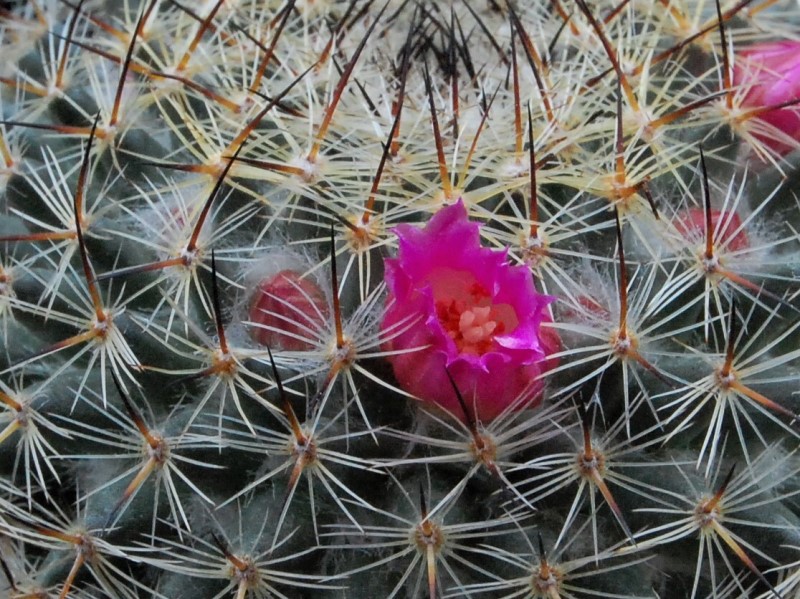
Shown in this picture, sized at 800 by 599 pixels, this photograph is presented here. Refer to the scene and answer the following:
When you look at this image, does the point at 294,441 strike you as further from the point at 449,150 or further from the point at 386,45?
the point at 386,45

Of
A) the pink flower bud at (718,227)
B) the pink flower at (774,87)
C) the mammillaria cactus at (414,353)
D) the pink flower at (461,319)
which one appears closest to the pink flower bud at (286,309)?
the mammillaria cactus at (414,353)

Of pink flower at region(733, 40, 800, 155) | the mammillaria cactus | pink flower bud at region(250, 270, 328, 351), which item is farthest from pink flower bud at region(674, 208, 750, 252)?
pink flower bud at region(250, 270, 328, 351)

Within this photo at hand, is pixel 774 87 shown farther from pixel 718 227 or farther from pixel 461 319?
pixel 461 319

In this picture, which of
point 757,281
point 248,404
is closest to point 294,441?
point 248,404

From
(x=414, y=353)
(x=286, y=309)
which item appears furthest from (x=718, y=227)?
(x=286, y=309)

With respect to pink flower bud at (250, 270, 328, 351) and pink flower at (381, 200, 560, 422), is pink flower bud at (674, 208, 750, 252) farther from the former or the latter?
pink flower bud at (250, 270, 328, 351)
